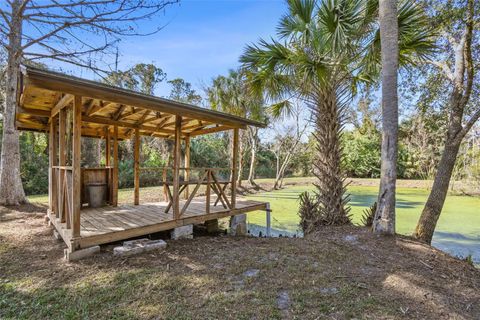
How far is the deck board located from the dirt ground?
297mm

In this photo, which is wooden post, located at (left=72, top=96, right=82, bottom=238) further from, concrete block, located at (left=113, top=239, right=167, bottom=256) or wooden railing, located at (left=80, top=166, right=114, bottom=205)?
wooden railing, located at (left=80, top=166, right=114, bottom=205)

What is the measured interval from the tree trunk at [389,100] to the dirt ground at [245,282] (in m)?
0.83

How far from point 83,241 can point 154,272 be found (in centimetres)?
122

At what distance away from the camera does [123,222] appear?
15.0 ft

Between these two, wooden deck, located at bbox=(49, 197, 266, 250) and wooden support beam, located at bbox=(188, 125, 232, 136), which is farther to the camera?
wooden support beam, located at bbox=(188, 125, 232, 136)

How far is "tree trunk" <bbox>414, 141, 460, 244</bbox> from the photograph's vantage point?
4738 millimetres

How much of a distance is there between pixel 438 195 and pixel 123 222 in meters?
6.03

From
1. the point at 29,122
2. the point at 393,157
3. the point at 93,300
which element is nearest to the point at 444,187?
the point at 393,157

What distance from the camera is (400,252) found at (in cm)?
380

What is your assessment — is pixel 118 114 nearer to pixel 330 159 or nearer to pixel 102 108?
pixel 102 108

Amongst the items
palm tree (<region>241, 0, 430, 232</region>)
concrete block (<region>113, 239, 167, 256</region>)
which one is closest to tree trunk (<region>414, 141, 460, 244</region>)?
palm tree (<region>241, 0, 430, 232</region>)

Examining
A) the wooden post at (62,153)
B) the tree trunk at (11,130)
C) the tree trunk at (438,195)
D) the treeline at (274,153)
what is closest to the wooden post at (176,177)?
the wooden post at (62,153)

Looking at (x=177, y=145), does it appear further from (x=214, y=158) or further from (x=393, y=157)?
(x=214, y=158)

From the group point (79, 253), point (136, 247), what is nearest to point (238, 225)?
point (136, 247)
